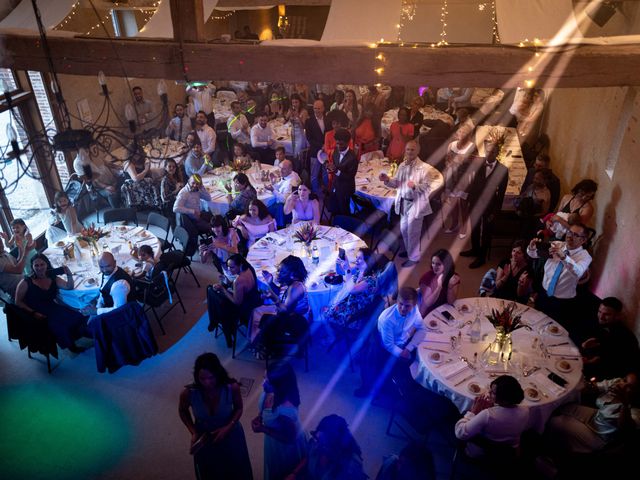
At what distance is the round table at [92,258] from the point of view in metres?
5.53

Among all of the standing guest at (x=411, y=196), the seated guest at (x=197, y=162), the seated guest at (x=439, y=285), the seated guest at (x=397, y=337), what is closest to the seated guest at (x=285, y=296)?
the seated guest at (x=397, y=337)

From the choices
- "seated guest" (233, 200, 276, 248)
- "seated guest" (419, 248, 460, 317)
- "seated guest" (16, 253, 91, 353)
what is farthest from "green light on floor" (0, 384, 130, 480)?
"seated guest" (419, 248, 460, 317)

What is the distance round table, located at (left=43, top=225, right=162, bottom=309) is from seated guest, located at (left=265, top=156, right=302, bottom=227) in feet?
6.12

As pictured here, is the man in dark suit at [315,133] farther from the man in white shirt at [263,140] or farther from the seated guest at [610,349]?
the seated guest at [610,349]

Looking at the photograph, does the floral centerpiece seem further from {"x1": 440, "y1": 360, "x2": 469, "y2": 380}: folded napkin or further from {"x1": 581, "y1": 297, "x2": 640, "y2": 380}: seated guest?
{"x1": 581, "y1": 297, "x2": 640, "y2": 380}: seated guest

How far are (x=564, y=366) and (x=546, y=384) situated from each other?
313 mm

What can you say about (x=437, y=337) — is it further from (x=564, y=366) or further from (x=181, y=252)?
(x=181, y=252)

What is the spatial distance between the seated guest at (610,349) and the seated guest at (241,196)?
14.5 feet

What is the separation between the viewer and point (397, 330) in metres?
4.47

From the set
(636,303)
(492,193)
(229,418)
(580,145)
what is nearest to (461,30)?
(580,145)

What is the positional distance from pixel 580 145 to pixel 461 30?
7.77 meters

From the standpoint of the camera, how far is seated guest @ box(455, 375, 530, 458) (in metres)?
3.58

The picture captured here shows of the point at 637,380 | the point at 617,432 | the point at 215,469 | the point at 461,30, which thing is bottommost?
the point at 215,469

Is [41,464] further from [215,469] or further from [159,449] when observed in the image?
[215,469]
